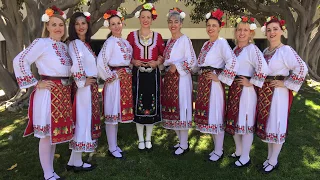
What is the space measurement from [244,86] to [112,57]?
60.1 inches

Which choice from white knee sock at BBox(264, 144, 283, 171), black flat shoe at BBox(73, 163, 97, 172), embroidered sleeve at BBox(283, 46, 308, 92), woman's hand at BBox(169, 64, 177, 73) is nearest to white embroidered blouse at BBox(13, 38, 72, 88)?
black flat shoe at BBox(73, 163, 97, 172)

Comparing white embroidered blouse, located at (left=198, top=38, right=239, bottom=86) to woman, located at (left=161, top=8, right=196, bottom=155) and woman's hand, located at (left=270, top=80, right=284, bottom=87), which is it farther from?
woman's hand, located at (left=270, top=80, right=284, bottom=87)

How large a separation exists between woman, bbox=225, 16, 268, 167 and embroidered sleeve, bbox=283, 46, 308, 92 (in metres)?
0.26

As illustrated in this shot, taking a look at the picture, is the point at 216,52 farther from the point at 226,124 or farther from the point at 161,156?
the point at 161,156

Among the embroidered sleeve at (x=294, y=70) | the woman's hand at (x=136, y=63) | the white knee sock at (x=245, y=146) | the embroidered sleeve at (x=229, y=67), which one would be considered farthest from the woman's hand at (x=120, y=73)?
the embroidered sleeve at (x=294, y=70)

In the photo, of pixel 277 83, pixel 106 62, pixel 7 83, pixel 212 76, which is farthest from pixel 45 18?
pixel 7 83

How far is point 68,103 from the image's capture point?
9.68ft

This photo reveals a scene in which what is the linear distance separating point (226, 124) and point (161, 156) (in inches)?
36.9

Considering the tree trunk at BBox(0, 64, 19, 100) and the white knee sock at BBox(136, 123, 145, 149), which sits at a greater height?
the tree trunk at BBox(0, 64, 19, 100)

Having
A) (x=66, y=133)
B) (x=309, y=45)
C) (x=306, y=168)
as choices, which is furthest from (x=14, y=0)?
(x=309, y=45)

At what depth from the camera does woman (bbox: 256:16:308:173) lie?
9.92 ft

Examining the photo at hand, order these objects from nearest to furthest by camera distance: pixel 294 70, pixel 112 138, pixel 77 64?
pixel 77 64
pixel 294 70
pixel 112 138

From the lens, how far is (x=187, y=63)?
3.57m

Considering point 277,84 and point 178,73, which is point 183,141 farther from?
point 277,84
